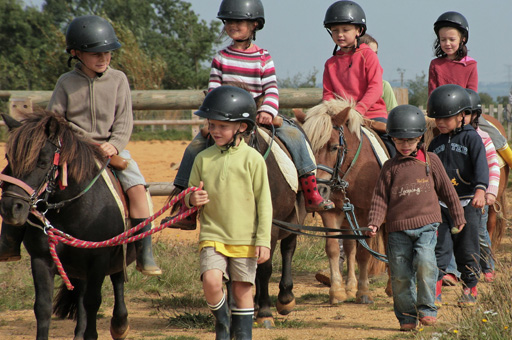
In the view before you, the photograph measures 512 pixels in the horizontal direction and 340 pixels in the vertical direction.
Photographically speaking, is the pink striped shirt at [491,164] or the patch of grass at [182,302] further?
the patch of grass at [182,302]

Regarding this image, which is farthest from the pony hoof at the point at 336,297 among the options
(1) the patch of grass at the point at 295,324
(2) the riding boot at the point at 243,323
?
(2) the riding boot at the point at 243,323

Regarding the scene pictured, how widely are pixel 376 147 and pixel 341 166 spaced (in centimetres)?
47

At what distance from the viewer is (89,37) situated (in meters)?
4.77

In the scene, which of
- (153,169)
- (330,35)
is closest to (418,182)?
(330,35)

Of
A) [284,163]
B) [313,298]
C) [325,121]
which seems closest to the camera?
[284,163]

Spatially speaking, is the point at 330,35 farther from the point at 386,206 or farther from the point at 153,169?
the point at 153,169

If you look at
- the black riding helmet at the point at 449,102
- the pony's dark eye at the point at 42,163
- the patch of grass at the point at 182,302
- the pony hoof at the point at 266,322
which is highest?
the black riding helmet at the point at 449,102

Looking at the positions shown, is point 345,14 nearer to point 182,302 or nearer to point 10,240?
point 182,302

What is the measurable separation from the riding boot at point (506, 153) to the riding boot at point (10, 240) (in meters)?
4.91

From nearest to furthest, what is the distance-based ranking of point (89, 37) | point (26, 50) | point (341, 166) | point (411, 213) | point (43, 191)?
point (43, 191), point (89, 37), point (411, 213), point (341, 166), point (26, 50)

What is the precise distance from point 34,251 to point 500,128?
5488 mm

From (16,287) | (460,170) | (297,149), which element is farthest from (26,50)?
(460,170)

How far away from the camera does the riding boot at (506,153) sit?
22.8 ft

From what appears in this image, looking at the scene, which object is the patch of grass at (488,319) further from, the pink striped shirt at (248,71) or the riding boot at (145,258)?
the pink striped shirt at (248,71)
